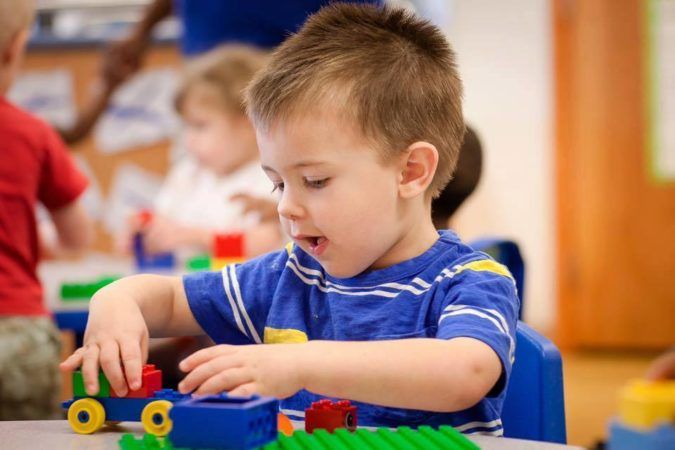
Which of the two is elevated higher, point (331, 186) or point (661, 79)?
point (661, 79)

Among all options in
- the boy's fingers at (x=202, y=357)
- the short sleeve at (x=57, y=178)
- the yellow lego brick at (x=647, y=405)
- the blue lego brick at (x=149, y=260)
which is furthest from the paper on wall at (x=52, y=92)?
the yellow lego brick at (x=647, y=405)

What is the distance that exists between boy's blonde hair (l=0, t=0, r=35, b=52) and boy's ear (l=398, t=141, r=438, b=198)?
0.87 meters

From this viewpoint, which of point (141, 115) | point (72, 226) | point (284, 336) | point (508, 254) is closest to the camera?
point (284, 336)

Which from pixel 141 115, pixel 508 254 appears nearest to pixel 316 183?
pixel 508 254

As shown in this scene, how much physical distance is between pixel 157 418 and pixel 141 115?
7.82ft

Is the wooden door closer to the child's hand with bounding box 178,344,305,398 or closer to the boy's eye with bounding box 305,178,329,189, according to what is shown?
the boy's eye with bounding box 305,178,329,189

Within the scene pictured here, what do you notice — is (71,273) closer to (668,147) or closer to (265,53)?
(265,53)

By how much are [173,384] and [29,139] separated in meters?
0.46

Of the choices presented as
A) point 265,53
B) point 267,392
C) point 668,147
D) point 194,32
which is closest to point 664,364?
point 267,392

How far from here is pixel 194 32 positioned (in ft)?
8.42

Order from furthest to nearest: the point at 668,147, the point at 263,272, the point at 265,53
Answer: the point at 668,147 → the point at 265,53 → the point at 263,272

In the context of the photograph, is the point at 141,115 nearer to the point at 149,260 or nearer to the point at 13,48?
the point at 149,260

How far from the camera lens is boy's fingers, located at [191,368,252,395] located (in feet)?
2.22

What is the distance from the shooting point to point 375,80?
2.98 feet
